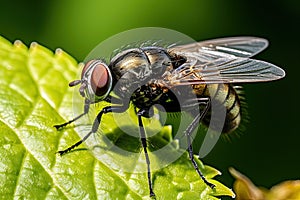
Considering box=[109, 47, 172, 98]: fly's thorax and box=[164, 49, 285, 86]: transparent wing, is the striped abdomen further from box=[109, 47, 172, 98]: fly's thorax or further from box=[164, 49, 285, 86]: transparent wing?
box=[109, 47, 172, 98]: fly's thorax

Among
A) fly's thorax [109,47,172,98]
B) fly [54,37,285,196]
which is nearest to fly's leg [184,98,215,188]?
fly [54,37,285,196]

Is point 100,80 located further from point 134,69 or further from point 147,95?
point 147,95

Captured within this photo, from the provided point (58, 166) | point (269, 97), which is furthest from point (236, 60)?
point (269, 97)

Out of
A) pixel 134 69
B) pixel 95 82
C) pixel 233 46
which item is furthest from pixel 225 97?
pixel 95 82

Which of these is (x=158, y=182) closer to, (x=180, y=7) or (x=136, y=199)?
(x=136, y=199)

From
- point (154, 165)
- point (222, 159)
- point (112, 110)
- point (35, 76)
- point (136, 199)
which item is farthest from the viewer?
point (222, 159)

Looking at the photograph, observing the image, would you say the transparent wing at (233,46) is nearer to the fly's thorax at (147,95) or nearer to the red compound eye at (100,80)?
the fly's thorax at (147,95)
